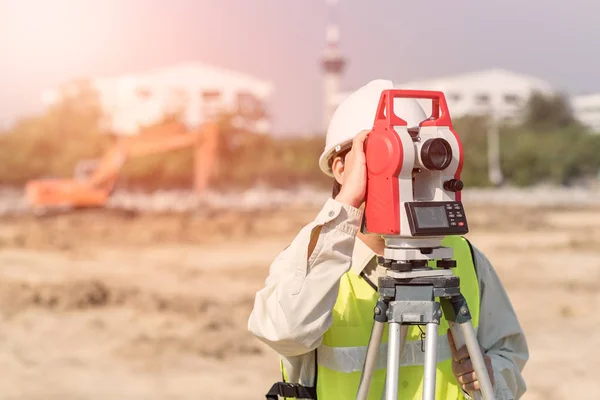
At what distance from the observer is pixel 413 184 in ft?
4.87

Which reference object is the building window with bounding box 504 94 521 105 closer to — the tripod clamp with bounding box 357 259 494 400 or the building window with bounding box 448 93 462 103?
the building window with bounding box 448 93 462 103

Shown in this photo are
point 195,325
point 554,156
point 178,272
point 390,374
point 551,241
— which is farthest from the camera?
point 554,156

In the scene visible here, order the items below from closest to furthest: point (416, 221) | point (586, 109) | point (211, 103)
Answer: point (416, 221), point (211, 103), point (586, 109)

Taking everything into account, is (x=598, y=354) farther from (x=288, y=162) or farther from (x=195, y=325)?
(x=288, y=162)

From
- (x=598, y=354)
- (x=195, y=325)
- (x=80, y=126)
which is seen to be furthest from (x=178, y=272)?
(x=80, y=126)

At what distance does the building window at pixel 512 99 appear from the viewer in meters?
22.8

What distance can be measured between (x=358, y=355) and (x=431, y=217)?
1.36 ft

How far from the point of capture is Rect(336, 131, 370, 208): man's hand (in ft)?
4.82

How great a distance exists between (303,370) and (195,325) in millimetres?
5938

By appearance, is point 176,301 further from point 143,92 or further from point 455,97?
point 455,97

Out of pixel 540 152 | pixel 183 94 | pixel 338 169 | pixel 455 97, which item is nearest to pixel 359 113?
pixel 338 169

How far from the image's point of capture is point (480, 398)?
1568mm

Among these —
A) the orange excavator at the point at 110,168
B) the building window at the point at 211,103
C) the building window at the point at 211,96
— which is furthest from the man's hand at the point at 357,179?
the building window at the point at 211,96

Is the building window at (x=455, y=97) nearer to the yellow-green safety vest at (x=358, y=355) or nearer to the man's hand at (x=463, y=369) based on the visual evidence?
the yellow-green safety vest at (x=358, y=355)
